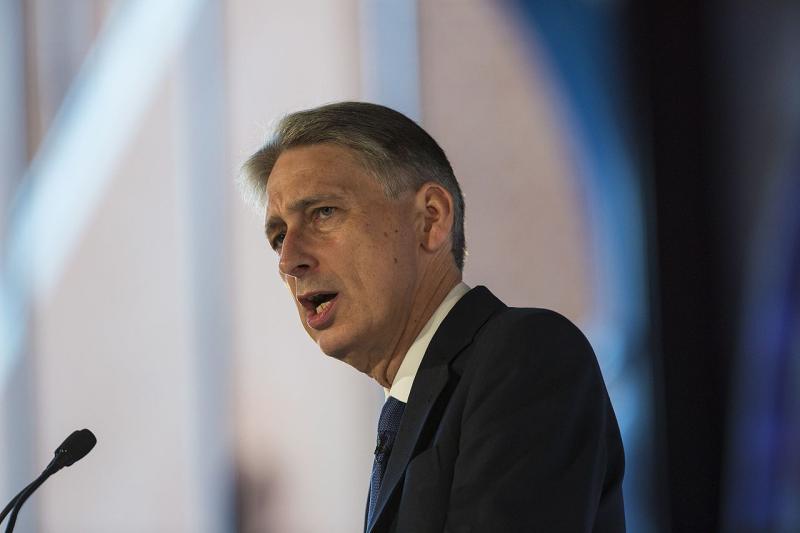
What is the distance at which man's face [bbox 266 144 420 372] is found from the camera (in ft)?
4.61

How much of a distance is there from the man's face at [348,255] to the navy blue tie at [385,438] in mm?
114

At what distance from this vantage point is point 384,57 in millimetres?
2371

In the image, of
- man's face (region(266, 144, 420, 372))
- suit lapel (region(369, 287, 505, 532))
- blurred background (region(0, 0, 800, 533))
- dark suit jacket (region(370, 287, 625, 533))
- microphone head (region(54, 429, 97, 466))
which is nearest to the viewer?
dark suit jacket (region(370, 287, 625, 533))

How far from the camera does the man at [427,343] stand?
1.02 metres

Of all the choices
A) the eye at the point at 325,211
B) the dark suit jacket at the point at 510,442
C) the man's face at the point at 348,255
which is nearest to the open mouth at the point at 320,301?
the man's face at the point at 348,255

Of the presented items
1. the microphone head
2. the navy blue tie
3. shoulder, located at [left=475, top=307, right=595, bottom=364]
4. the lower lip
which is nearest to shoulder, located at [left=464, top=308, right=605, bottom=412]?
shoulder, located at [left=475, top=307, right=595, bottom=364]

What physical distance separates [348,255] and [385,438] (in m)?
0.28

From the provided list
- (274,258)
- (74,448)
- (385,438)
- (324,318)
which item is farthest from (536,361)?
(274,258)

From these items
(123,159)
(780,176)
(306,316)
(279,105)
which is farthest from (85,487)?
(780,176)

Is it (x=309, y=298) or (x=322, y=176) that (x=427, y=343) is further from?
(x=322, y=176)

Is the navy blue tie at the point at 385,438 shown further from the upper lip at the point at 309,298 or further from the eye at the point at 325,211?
the eye at the point at 325,211

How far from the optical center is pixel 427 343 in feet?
4.58

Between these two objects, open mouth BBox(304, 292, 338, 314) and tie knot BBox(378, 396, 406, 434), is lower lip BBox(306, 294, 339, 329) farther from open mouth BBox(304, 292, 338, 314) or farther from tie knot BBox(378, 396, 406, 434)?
tie knot BBox(378, 396, 406, 434)

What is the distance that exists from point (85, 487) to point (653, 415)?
1.47 meters
